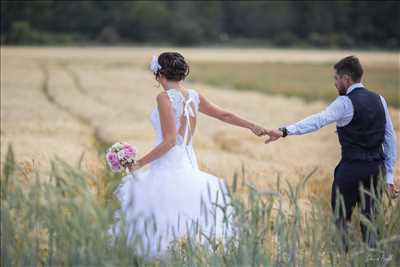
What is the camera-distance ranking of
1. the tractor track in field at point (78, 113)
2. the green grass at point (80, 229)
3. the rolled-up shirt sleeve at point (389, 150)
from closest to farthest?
the green grass at point (80, 229) < the rolled-up shirt sleeve at point (389, 150) < the tractor track in field at point (78, 113)

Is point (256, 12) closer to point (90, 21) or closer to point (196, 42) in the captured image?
point (196, 42)

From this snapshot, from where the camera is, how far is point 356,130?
5.95 metres

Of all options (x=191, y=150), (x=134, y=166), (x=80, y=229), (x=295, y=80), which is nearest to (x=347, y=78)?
(x=191, y=150)

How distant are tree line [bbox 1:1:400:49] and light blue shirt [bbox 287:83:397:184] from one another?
154 feet

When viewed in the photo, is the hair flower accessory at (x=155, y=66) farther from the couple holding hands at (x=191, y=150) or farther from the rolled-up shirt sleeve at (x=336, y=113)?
the rolled-up shirt sleeve at (x=336, y=113)

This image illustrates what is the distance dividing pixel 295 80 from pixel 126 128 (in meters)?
27.7

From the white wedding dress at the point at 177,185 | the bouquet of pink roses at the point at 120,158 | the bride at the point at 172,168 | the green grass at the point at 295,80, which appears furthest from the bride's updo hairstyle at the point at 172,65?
the green grass at the point at 295,80

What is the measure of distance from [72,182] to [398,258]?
7.31ft

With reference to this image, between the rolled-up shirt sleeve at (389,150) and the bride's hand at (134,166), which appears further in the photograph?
the rolled-up shirt sleeve at (389,150)

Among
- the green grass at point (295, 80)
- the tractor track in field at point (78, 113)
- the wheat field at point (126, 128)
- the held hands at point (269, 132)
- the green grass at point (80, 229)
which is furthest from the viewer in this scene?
the green grass at point (295, 80)

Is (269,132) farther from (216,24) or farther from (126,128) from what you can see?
(216,24)

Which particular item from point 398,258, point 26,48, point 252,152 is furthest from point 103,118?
point 26,48

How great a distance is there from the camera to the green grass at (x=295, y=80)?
3322cm

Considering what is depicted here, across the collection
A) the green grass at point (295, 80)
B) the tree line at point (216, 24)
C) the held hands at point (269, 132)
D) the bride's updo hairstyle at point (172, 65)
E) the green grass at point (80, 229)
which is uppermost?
the tree line at point (216, 24)
